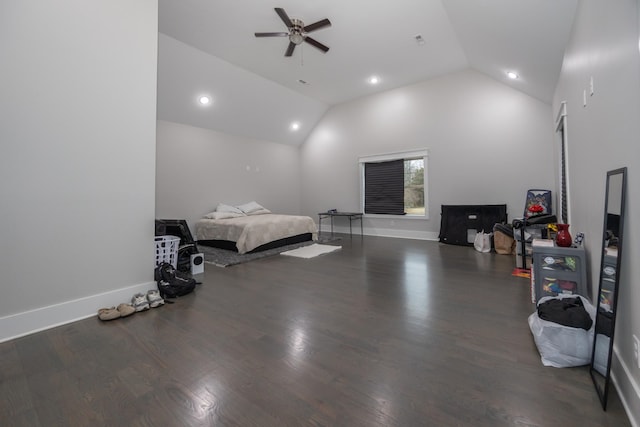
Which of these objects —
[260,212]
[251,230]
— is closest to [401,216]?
[260,212]

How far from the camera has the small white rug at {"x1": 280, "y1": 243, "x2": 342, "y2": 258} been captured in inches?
178

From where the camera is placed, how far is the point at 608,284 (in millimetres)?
1353

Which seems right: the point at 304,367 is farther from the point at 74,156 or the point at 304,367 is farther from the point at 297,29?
the point at 297,29

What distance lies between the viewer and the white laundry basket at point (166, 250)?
3.05 metres

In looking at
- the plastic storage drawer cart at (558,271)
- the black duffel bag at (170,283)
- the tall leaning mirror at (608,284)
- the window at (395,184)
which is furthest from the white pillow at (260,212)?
the tall leaning mirror at (608,284)

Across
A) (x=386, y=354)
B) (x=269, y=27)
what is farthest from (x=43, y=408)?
(x=269, y=27)

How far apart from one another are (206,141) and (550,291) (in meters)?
6.28

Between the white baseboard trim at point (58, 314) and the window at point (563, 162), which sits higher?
the window at point (563, 162)

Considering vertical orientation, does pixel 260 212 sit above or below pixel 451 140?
below

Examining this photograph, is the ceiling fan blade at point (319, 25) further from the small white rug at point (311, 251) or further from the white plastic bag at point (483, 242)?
the white plastic bag at point (483, 242)

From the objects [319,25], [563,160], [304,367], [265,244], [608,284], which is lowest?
[304,367]

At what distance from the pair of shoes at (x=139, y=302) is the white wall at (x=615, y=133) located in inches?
121

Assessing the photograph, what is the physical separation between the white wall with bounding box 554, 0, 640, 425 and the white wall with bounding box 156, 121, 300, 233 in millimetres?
6011

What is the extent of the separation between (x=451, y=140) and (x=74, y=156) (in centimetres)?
588
